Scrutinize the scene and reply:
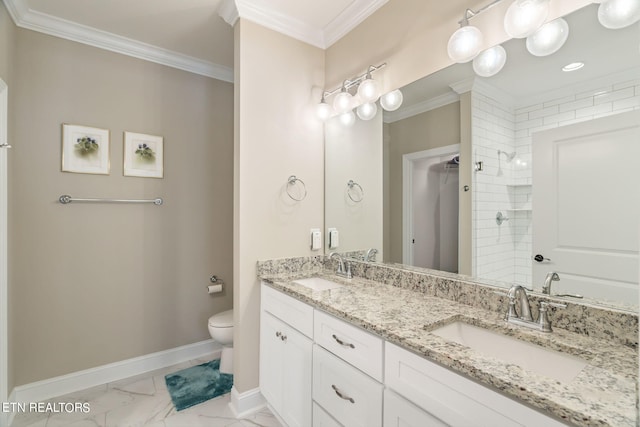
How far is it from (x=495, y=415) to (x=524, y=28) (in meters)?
1.37

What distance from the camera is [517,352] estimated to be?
1052mm

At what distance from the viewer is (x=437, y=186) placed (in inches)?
62.7

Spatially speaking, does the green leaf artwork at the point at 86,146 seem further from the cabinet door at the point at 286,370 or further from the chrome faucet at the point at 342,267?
the chrome faucet at the point at 342,267

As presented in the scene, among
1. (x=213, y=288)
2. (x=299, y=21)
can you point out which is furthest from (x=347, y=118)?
(x=213, y=288)

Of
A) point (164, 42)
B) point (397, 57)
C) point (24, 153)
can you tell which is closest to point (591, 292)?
point (397, 57)

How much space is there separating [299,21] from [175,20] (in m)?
0.85

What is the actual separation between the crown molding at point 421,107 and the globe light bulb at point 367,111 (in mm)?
103

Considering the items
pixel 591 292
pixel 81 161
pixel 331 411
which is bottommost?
pixel 331 411

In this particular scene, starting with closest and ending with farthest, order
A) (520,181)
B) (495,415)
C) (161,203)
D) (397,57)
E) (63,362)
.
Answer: (495,415), (520,181), (397,57), (63,362), (161,203)

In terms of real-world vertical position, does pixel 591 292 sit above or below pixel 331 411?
above

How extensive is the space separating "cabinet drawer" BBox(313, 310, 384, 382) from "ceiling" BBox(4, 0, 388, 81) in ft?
6.14

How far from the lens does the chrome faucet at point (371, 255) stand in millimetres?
1950

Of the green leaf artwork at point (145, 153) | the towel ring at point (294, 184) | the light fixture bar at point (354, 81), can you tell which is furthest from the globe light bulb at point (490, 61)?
the green leaf artwork at point (145, 153)

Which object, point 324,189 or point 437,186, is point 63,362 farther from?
point 437,186
